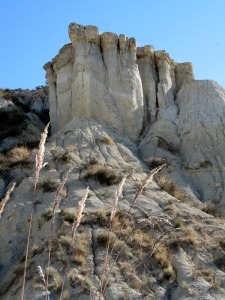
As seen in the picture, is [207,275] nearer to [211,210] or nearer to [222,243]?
[222,243]

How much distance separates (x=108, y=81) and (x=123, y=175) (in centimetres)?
949

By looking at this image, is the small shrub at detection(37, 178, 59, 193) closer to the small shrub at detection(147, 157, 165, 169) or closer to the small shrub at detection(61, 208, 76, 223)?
the small shrub at detection(61, 208, 76, 223)

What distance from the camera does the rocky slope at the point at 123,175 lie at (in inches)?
563

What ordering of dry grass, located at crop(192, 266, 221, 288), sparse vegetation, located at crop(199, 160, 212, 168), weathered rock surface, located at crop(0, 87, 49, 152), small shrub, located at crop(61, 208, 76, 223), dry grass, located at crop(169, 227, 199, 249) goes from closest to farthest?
dry grass, located at crop(192, 266, 221, 288), dry grass, located at crop(169, 227, 199, 249), small shrub, located at crop(61, 208, 76, 223), sparse vegetation, located at crop(199, 160, 212, 168), weathered rock surface, located at crop(0, 87, 49, 152)

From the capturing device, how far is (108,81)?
1117 inches

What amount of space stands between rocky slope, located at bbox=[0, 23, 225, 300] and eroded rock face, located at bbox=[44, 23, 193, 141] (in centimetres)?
7

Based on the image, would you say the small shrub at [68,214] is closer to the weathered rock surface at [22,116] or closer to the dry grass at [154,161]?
the dry grass at [154,161]

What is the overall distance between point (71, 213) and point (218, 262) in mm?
5017

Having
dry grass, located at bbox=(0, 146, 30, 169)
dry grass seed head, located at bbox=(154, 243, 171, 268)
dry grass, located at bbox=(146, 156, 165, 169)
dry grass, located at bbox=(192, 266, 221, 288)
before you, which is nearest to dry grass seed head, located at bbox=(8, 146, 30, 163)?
dry grass, located at bbox=(0, 146, 30, 169)

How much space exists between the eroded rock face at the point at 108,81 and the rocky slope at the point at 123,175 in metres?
0.07

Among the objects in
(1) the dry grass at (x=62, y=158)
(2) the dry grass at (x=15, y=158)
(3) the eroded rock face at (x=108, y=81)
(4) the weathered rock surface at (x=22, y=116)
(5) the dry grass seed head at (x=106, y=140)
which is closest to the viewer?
(1) the dry grass at (x=62, y=158)

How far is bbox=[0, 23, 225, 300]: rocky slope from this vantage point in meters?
14.3

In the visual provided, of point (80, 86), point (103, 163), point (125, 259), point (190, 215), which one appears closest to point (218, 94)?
point (80, 86)

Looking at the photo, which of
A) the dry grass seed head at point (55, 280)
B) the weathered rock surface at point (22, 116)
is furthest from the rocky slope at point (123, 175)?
the weathered rock surface at point (22, 116)
